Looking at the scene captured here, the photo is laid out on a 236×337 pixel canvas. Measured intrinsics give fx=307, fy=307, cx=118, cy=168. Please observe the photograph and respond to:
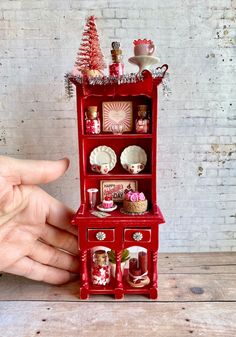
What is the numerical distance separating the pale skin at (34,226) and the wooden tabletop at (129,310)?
15 cm

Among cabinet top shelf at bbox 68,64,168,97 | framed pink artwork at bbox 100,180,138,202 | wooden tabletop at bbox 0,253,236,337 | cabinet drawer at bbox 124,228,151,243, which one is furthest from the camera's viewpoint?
framed pink artwork at bbox 100,180,138,202

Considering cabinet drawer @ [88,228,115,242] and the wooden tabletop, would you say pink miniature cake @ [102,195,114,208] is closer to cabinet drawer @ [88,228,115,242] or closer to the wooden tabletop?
cabinet drawer @ [88,228,115,242]

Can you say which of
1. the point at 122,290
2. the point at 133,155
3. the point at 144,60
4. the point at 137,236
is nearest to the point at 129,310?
the point at 122,290

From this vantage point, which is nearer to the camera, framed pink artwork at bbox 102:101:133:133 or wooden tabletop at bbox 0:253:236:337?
wooden tabletop at bbox 0:253:236:337

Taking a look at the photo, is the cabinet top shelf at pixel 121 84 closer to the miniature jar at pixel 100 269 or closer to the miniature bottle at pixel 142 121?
the miniature bottle at pixel 142 121

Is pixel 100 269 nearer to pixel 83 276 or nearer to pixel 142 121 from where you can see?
pixel 83 276

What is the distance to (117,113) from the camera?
2.05m

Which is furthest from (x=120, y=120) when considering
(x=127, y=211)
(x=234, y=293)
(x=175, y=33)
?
(x=234, y=293)

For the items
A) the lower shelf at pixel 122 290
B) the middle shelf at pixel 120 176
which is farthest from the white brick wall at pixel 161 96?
the lower shelf at pixel 122 290

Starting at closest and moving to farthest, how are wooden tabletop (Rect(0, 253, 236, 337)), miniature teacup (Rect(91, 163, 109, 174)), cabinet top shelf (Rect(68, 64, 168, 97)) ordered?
wooden tabletop (Rect(0, 253, 236, 337)) < cabinet top shelf (Rect(68, 64, 168, 97)) < miniature teacup (Rect(91, 163, 109, 174))

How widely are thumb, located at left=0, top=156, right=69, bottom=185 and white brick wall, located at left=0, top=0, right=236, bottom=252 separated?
0.45m

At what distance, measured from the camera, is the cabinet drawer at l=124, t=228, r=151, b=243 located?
1.88m

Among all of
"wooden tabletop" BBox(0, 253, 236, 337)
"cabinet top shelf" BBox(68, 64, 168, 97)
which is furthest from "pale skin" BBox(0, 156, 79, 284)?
"cabinet top shelf" BBox(68, 64, 168, 97)

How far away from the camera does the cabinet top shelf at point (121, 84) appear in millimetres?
1778
